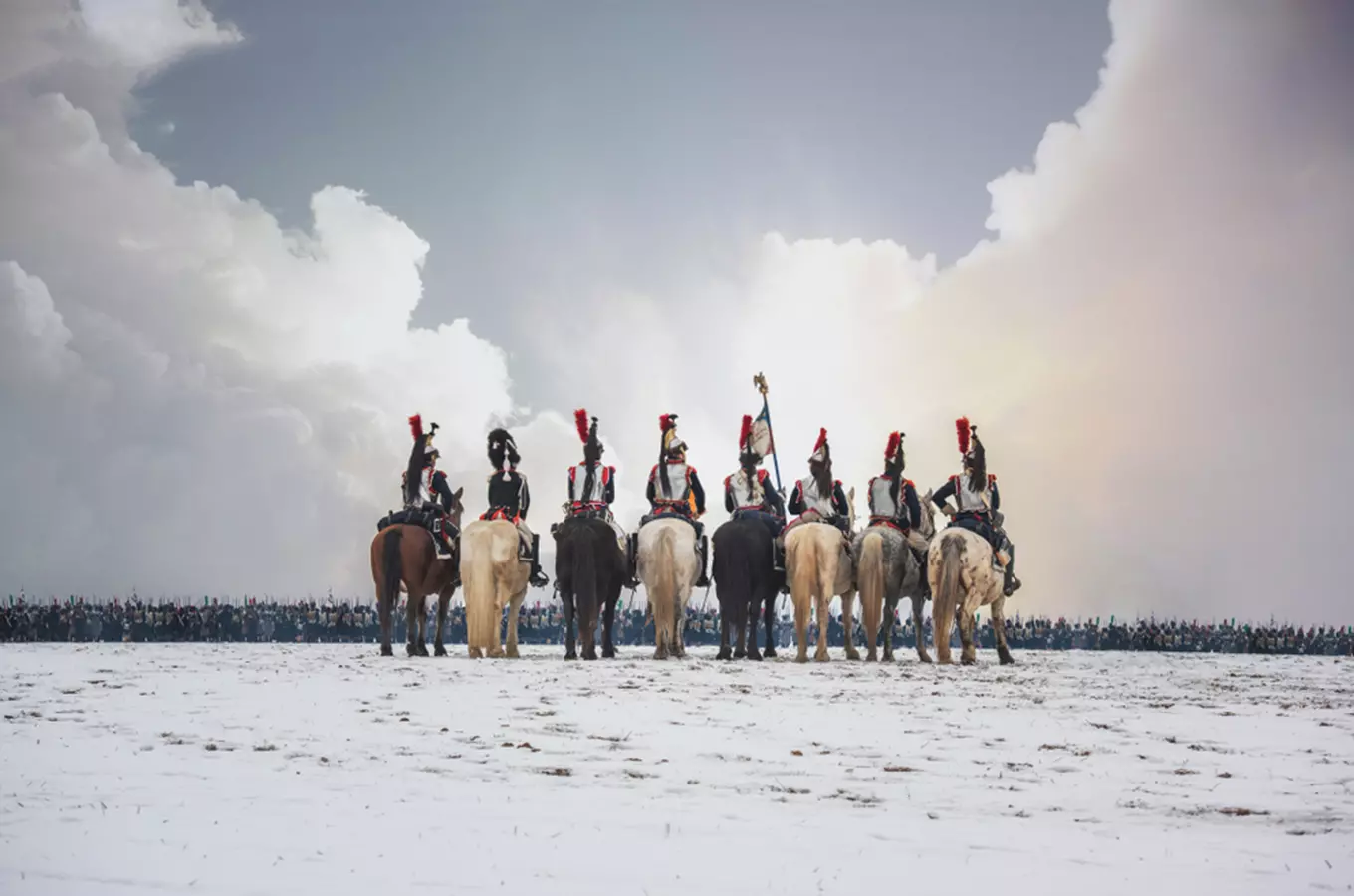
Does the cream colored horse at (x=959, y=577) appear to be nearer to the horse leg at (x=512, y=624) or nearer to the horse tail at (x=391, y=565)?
the horse leg at (x=512, y=624)

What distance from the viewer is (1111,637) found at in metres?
42.5

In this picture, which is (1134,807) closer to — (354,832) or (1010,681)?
(354,832)

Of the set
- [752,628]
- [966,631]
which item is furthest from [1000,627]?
[752,628]

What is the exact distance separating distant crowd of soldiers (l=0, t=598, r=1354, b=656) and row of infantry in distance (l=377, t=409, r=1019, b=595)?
50.9 ft

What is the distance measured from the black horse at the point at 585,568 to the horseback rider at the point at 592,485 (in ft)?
0.55

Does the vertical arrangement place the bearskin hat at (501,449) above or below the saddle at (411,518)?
above

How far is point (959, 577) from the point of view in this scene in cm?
1778

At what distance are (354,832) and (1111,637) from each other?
40.8 meters

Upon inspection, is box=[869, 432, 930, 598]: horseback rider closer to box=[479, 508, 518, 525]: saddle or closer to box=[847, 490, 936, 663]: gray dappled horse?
box=[847, 490, 936, 663]: gray dappled horse

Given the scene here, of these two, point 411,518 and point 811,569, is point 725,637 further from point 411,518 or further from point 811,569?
point 411,518

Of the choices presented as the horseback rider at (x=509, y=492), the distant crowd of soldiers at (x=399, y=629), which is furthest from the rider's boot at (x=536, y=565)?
the distant crowd of soldiers at (x=399, y=629)

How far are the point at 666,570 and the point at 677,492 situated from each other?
1.60 meters

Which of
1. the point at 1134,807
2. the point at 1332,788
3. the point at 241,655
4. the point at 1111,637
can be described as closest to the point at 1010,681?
the point at 1332,788

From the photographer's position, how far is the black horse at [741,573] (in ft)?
63.1
